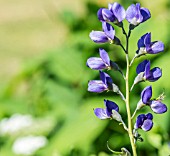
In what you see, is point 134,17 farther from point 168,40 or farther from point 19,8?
point 19,8

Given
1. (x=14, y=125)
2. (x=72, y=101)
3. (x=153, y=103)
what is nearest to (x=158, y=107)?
(x=153, y=103)

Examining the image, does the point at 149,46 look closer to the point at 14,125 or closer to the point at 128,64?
the point at 128,64

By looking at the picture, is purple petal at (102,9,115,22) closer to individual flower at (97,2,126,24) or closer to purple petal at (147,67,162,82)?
individual flower at (97,2,126,24)

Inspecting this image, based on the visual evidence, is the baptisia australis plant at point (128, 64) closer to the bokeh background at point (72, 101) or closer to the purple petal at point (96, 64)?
the purple petal at point (96, 64)

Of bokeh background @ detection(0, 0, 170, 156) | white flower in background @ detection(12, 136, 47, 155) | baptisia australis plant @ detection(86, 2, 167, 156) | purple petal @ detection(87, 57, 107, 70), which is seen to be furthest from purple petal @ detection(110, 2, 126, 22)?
Answer: white flower in background @ detection(12, 136, 47, 155)

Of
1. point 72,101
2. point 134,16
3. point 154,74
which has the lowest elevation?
point 154,74

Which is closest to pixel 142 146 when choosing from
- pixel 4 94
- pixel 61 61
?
pixel 61 61
